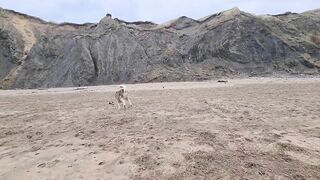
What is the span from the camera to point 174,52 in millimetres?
43125

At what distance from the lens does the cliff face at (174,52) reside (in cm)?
4119

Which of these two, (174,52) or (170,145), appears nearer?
(170,145)

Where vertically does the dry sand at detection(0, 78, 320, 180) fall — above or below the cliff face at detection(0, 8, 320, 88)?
A: below

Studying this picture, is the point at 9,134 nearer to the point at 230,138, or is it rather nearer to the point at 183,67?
the point at 230,138

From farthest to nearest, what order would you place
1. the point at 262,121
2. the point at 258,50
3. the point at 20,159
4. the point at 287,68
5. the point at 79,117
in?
1. the point at 258,50
2. the point at 287,68
3. the point at 79,117
4. the point at 262,121
5. the point at 20,159

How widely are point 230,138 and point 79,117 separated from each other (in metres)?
5.85

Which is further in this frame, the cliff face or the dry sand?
the cliff face

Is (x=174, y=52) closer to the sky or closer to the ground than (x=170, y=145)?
closer to the sky

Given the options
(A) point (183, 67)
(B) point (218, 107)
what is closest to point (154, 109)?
(B) point (218, 107)

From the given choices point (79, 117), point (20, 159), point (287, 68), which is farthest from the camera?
point (287, 68)

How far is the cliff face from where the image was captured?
41188 mm

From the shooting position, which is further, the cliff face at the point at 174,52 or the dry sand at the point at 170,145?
the cliff face at the point at 174,52

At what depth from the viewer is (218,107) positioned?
533 inches

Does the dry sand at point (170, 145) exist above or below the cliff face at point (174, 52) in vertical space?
below
